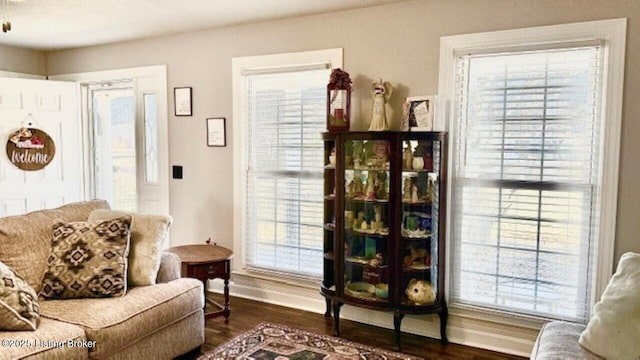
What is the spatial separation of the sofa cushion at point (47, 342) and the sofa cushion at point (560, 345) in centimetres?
210

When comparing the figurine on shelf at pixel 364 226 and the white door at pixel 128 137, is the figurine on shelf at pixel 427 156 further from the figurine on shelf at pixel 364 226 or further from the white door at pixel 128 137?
the white door at pixel 128 137

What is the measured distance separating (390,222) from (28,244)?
219 centimetres

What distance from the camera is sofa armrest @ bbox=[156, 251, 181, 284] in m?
2.95

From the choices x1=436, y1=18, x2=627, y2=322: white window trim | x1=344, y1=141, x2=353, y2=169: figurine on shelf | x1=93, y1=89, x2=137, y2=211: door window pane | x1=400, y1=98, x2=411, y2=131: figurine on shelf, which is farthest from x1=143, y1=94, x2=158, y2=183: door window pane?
x1=436, y1=18, x2=627, y2=322: white window trim

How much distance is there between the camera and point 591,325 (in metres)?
2.11


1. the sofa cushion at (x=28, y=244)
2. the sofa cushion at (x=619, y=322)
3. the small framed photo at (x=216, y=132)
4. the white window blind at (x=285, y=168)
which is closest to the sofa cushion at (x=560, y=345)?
the sofa cushion at (x=619, y=322)

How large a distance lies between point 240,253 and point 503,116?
2387mm

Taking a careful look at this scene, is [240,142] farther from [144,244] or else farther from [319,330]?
[319,330]

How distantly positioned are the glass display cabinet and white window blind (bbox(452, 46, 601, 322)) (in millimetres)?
190

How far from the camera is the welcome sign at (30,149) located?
4.45 metres

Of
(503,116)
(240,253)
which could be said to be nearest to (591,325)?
(503,116)

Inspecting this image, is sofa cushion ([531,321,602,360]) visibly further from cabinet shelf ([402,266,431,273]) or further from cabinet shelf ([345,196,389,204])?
cabinet shelf ([345,196,389,204])

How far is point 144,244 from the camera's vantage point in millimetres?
2855

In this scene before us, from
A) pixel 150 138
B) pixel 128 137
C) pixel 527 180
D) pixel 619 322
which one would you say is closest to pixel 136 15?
pixel 150 138
